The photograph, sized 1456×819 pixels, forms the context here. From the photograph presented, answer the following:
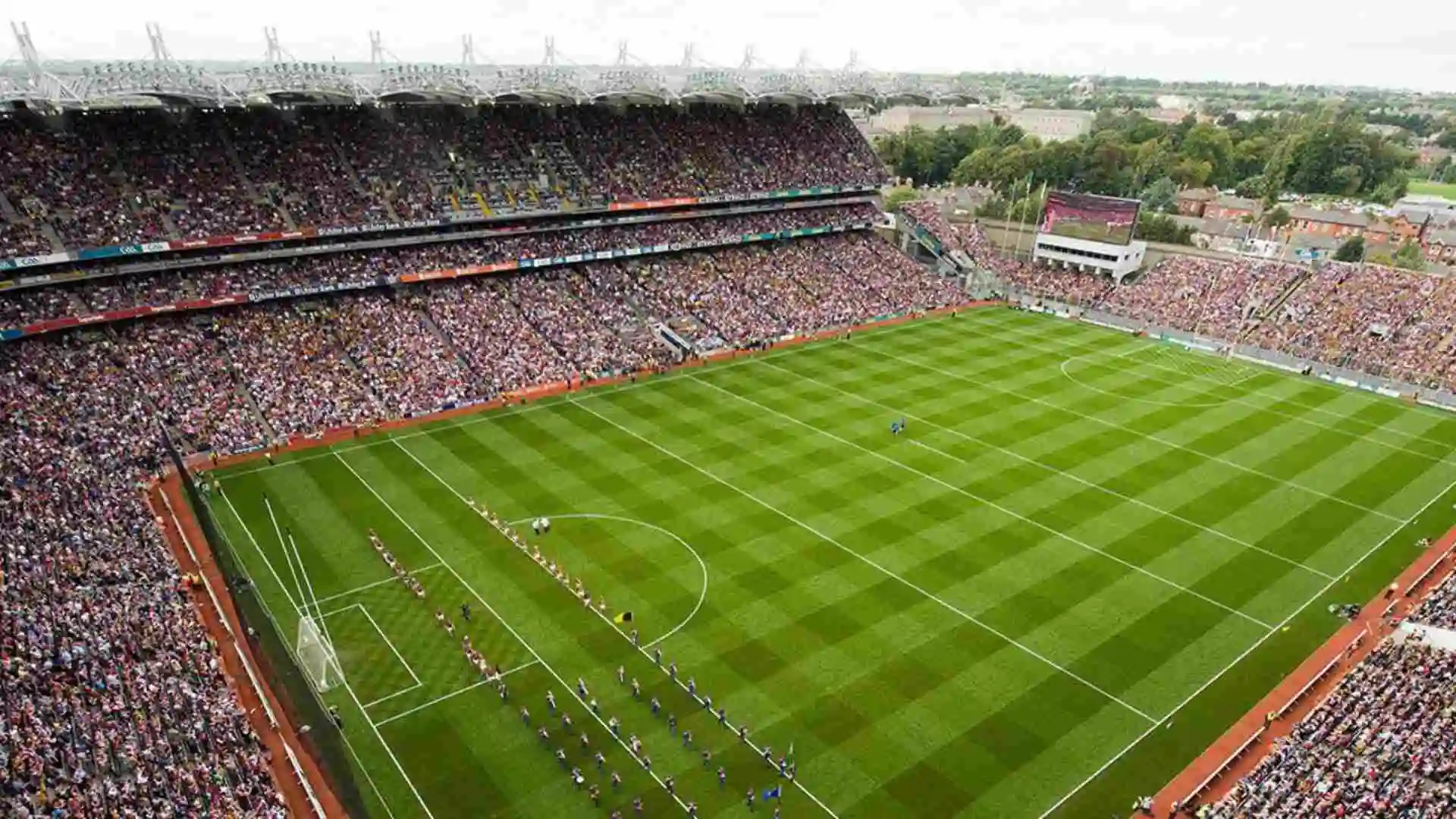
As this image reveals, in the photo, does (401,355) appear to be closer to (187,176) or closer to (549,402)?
(549,402)

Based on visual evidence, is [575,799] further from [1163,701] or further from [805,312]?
[805,312]

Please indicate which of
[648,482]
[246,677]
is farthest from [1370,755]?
[246,677]

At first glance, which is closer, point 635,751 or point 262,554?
point 635,751

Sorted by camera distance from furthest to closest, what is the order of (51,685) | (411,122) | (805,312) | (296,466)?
(805,312), (411,122), (296,466), (51,685)

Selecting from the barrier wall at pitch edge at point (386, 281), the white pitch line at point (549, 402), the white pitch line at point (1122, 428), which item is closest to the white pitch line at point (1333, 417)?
the white pitch line at point (1122, 428)

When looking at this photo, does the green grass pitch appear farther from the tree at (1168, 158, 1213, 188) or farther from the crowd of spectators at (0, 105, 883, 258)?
the tree at (1168, 158, 1213, 188)

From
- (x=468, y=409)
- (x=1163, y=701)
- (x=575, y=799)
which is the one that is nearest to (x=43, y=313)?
(x=468, y=409)

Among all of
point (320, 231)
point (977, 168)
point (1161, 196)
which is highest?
point (320, 231)
